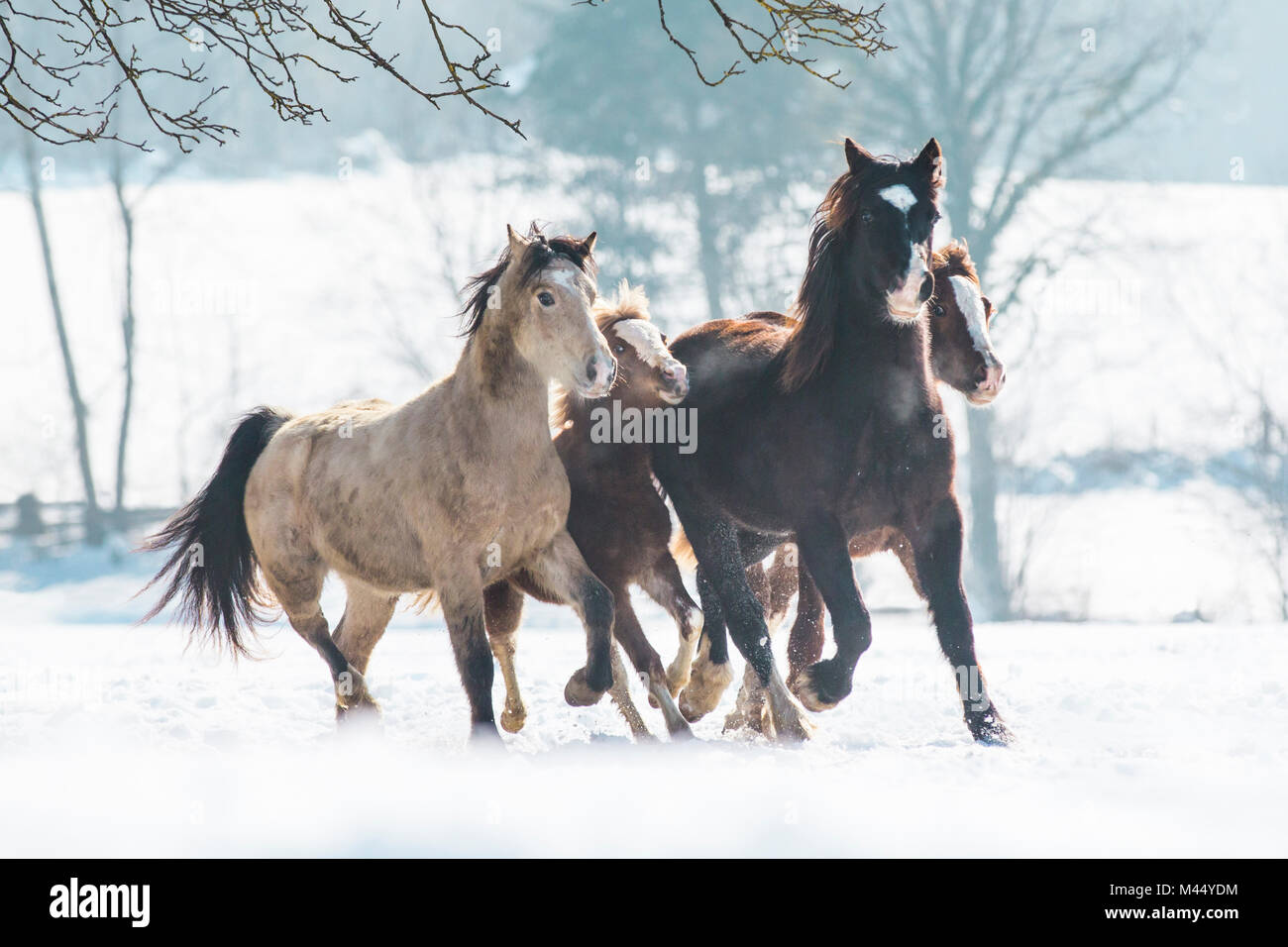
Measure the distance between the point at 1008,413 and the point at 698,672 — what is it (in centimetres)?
1718

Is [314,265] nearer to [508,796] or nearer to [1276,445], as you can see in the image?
[1276,445]

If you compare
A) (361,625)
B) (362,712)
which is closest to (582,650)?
(361,625)

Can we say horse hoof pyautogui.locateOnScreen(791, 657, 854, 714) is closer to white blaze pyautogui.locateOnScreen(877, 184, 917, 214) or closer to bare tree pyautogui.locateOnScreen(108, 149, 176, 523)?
white blaze pyautogui.locateOnScreen(877, 184, 917, 214)

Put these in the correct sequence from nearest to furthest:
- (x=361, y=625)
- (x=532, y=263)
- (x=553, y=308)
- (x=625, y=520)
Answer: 1. (x=553, y=308)
2. (x=532, y=263)
3. (x=625, y=520)
4. (x=361, y=625)

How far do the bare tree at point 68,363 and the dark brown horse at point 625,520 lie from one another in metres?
16.2

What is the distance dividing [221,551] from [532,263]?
2.47m

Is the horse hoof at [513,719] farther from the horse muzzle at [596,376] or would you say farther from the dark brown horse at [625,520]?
the horse muzzle at [596,376]

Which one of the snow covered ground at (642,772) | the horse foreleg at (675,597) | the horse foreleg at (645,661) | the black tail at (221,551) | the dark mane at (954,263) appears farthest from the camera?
the black tail at (221,551)

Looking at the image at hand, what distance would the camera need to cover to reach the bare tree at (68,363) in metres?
20.7

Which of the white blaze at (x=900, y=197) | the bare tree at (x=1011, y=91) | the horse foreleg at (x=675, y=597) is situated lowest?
the horse foreleg at (x=675, y=597)

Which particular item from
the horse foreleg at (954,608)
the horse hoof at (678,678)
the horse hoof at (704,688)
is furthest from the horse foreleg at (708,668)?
the horse foreleg at (954,608)

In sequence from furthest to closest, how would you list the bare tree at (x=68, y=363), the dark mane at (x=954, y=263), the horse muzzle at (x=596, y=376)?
the bare tree at (x=68, y=363) < the dark mane at (x=954, y=263) < the horse muzzle at (x=596, y=376)

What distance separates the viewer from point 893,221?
5.69 metres

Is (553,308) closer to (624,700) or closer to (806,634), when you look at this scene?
(624,700)
